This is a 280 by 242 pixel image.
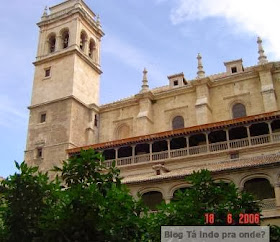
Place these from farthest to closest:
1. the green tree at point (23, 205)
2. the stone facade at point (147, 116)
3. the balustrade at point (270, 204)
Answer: the stone facade at point (147, 116)
the balustrade at point (270, 204)
the green tree at point (23, 205)

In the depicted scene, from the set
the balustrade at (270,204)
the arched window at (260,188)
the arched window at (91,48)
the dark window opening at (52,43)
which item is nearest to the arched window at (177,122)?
the arched window at (91,48)

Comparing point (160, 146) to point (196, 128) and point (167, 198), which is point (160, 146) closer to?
point (196, 128)

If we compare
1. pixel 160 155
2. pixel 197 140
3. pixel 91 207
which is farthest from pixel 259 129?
pixel 91 207

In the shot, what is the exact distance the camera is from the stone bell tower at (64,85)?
34000 mm

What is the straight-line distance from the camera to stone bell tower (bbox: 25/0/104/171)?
112ft

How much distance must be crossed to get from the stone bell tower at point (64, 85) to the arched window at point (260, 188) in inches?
659

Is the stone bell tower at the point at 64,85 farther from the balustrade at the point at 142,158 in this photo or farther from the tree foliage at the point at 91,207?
the tree foliage at the point at 91,207

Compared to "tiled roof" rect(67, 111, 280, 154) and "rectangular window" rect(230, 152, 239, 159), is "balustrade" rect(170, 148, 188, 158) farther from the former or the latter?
"rectangular window" rect(230, 152, 239, 159)

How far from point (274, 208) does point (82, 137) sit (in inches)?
808

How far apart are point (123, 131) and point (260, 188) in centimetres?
1816

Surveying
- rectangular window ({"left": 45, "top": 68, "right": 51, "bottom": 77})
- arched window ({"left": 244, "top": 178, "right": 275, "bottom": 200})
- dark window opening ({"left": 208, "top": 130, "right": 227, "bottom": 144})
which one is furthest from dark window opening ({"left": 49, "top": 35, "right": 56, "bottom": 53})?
arched window ({"left": 244, "top": 178, "right": 275, "bottom": 200})

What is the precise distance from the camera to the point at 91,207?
10086 millimetres

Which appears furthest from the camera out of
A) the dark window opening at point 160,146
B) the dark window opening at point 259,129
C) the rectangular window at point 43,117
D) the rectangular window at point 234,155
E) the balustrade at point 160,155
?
the rectangular window at point 43,117

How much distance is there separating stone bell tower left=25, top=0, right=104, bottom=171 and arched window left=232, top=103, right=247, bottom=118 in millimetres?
12771
